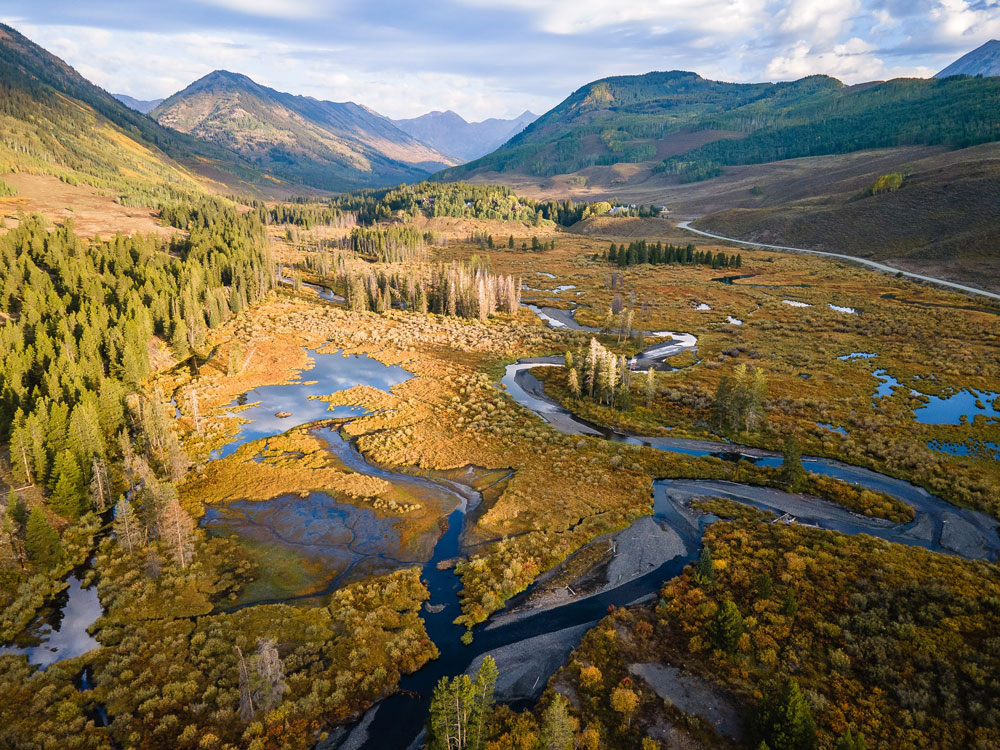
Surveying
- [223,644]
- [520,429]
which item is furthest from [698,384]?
[223,644]

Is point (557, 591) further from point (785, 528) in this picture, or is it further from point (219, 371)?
point (219, 371)

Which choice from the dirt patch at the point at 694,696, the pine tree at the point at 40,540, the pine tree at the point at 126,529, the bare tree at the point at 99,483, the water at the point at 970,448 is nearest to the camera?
the dirt patch at the point at 694,696

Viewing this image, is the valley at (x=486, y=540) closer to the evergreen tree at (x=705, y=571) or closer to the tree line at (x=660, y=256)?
the evergreen tree at (x=705, y=571)

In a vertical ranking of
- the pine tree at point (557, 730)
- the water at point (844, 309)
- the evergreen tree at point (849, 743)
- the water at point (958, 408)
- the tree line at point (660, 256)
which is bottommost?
the pine tree at point (557, 730)

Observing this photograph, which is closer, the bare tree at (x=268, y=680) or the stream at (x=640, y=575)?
the bare tree at (x=268, y=680)

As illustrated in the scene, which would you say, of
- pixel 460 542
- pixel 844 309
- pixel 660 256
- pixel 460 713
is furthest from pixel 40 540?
pixel 660 256

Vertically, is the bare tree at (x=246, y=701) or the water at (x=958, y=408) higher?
the water at (x=958, y=408)

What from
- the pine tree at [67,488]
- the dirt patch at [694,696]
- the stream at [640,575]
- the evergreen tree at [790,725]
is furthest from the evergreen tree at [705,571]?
the pine tree at [67,488]

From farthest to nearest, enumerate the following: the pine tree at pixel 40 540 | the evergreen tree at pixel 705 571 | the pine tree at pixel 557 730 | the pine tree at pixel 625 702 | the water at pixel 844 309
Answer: the water at pixel 844 309
the pine tree at pixel 40 540
the evergreen tree at pixel 705 571
the pine tree at pixel 625 702
the pine tree at pixel 557 730
